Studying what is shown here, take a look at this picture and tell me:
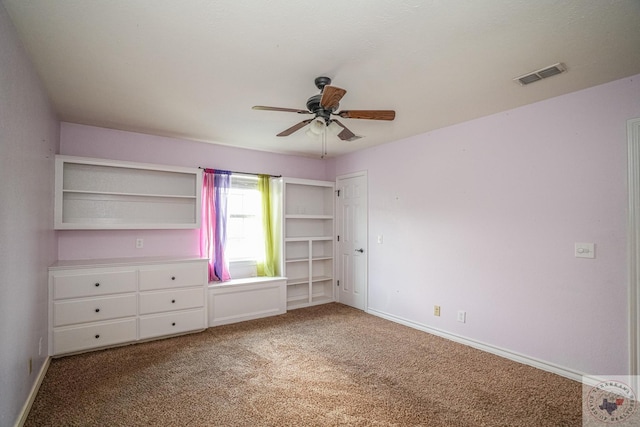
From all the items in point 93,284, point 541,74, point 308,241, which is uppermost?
point 541,74

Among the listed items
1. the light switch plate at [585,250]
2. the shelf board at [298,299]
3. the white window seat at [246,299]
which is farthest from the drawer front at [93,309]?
the light switch plate at [585,250]

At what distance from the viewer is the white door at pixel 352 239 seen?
16.0 ft

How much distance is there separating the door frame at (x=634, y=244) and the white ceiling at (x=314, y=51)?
1.83 ft

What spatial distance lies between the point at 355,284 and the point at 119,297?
3208mm

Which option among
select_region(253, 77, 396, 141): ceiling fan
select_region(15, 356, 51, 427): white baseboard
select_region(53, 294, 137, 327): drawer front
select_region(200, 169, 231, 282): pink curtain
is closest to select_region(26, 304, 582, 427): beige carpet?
select_region(15, 356, 51, 427): white baseboard

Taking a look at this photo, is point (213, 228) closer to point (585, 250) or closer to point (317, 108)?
point (317, 108)

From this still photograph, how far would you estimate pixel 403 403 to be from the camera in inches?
91.4

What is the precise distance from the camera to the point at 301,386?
2.57m

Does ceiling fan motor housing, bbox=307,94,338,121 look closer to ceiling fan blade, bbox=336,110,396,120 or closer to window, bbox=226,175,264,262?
ceiling fan blade, bbox=336,110,396,120

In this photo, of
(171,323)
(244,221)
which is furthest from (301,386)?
(244,221)

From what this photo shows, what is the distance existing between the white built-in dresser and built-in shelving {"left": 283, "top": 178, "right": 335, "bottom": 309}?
1.52m

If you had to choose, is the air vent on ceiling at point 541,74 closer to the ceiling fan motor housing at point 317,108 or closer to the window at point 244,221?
the ceiling fan motor housing at point 317,108

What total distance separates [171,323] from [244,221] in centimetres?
174

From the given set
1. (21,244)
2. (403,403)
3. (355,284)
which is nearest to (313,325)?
(355,284)
